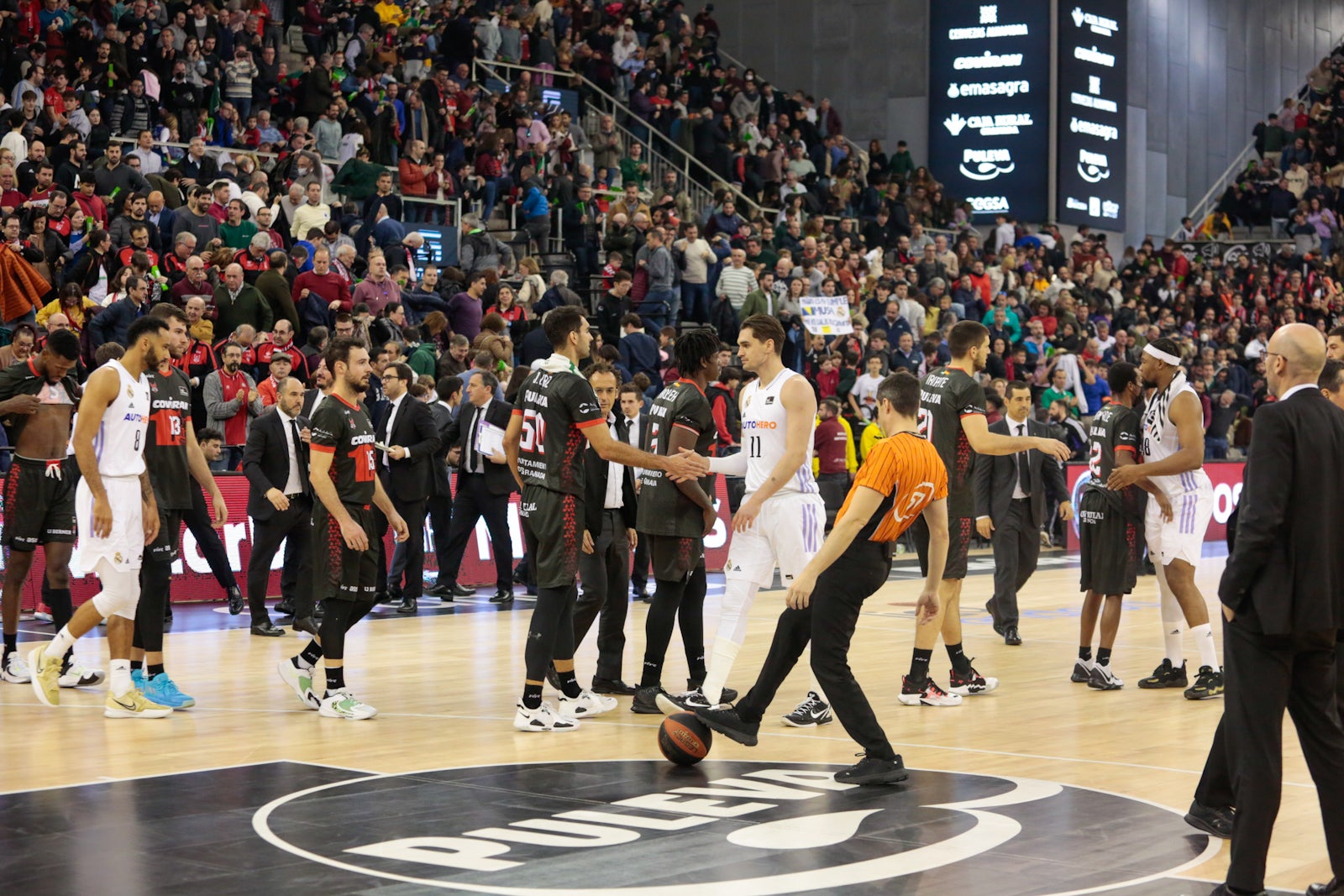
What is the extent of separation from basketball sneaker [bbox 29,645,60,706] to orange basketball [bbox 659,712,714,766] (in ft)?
12.4

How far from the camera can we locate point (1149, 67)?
37.3m

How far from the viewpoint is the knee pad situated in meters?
8.91

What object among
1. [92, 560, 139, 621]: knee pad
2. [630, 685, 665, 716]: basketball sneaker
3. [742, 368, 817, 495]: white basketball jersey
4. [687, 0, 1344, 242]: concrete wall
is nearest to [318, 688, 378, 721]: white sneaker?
[92, 560, 139, 621]: knee pad

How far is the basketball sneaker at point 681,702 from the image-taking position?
26.7ft

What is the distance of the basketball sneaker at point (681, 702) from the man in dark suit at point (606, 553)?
1.75 feet

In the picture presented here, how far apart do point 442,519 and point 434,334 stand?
9.59 ft

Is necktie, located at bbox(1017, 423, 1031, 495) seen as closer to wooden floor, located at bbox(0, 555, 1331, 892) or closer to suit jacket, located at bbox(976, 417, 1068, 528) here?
suit jacket, located at bbox(976, 417, 1068, 528)

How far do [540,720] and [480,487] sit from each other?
20.7ft

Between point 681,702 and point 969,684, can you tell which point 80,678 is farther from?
point 969,684

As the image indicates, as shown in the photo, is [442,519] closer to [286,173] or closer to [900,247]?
[286,173]

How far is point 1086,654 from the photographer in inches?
424

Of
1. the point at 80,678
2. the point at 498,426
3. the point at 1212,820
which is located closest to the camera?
the point at 1212,820

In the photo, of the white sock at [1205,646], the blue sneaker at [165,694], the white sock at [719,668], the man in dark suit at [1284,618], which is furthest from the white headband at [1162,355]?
the blue sneaker at [165,694]

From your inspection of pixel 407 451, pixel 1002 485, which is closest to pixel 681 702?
pixel 1002 485
